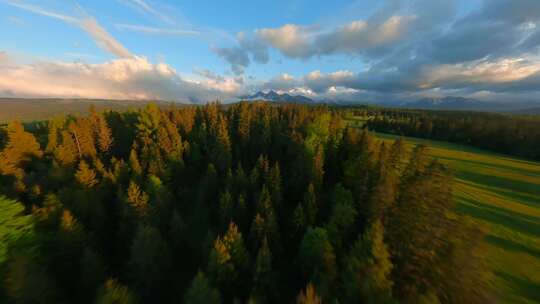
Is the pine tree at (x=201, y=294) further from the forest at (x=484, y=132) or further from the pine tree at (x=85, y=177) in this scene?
the forest at (x=484, y=132)

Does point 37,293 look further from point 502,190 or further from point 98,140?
point 502,190

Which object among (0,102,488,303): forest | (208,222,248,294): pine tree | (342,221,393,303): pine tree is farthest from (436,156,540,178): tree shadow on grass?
(208,222,248,294): pine tree

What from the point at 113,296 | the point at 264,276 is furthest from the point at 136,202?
the point at 264,276

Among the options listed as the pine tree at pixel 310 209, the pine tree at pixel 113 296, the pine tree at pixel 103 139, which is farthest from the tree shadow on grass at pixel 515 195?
the pine tree at pixel 103 139

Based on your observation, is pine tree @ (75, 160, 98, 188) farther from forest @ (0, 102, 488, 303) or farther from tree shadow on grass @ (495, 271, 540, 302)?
tree shadow on grass @ (495, 271, 540, 302)

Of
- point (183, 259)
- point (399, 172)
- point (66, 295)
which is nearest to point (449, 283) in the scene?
point (399, 172)
